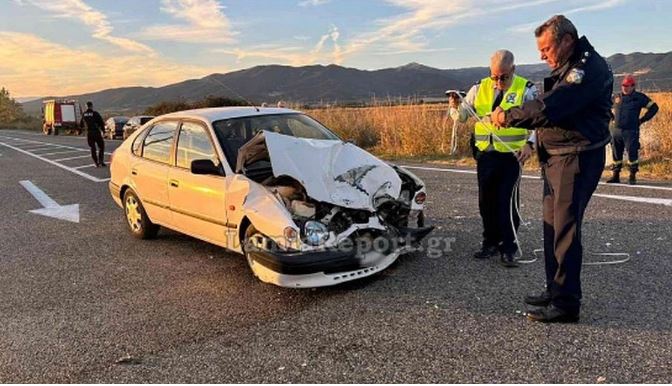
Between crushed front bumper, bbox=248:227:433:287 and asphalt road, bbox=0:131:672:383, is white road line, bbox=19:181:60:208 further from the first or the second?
crushed front bumper, bbox=248:227:433:287

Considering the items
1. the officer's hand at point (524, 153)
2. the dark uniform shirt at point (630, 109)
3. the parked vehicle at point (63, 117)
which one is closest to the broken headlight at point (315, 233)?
the officer's hand at point (524, 153)

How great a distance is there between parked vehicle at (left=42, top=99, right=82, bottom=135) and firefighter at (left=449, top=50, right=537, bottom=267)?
136 ft

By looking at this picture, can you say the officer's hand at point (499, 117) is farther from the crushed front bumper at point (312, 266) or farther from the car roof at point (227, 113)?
the car roof at point (227, 113)

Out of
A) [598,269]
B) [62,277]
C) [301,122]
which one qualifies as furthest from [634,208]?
[62,277]

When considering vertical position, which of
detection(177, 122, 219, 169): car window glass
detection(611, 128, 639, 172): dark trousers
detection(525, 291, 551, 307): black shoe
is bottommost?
detection(525, 291, 551, 307): black shoe

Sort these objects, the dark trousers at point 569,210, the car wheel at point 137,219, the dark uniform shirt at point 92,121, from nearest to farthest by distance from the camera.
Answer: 1. the dark trousers at point 569,210
2. the car wheel at point 137,219
3. the dark uniform shirt at point 92,121

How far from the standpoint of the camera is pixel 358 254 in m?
4.43

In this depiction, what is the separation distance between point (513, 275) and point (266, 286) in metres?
2.16

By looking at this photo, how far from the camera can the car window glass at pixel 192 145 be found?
5466 millimetres

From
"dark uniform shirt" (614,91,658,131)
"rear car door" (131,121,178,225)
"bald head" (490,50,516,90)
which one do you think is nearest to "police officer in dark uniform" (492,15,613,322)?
"bald head" (490,50,516,90)

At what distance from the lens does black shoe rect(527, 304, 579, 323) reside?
146 inches

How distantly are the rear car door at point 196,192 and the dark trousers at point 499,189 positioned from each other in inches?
95.4

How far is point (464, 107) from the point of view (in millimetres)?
5055

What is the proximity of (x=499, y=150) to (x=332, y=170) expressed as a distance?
1511 mm
